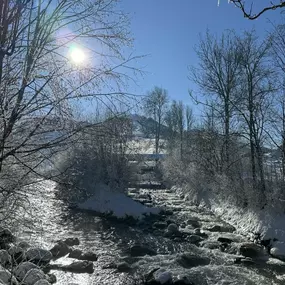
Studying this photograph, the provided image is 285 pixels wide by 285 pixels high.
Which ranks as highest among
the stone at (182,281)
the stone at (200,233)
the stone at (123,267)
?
the stone at (200,233)

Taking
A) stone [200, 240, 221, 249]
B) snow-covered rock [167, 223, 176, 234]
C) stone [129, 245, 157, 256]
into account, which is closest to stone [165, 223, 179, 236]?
snow-covered rock [167, 223, 176, 234]

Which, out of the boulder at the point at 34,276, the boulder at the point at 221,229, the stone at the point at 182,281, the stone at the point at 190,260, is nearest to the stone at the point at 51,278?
the boulder at the point at 34,276

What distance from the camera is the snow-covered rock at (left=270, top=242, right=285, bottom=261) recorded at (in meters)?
10.7

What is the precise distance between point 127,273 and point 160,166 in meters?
28.0

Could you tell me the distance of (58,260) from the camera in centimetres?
976

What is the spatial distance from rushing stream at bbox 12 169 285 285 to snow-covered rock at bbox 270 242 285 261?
1.19 ft

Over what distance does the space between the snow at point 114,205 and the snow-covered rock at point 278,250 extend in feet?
24.3

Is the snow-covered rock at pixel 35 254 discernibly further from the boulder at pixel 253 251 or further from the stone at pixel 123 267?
the boulder at pixel 253 251

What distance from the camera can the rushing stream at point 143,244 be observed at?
→ 336 inches

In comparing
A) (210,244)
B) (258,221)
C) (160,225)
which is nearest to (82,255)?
(210,244)

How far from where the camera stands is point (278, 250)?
10883mm

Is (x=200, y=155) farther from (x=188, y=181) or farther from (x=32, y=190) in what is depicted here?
(x=32, y=190)

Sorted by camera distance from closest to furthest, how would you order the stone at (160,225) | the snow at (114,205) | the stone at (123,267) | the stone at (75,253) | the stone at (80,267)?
1. the stone at (80,267)
2. the stone at (123,267)
3. the stone at (75,253)
4. the stone at (160,225)
5. the snow at (114,205)

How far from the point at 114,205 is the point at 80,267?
9.89 m
